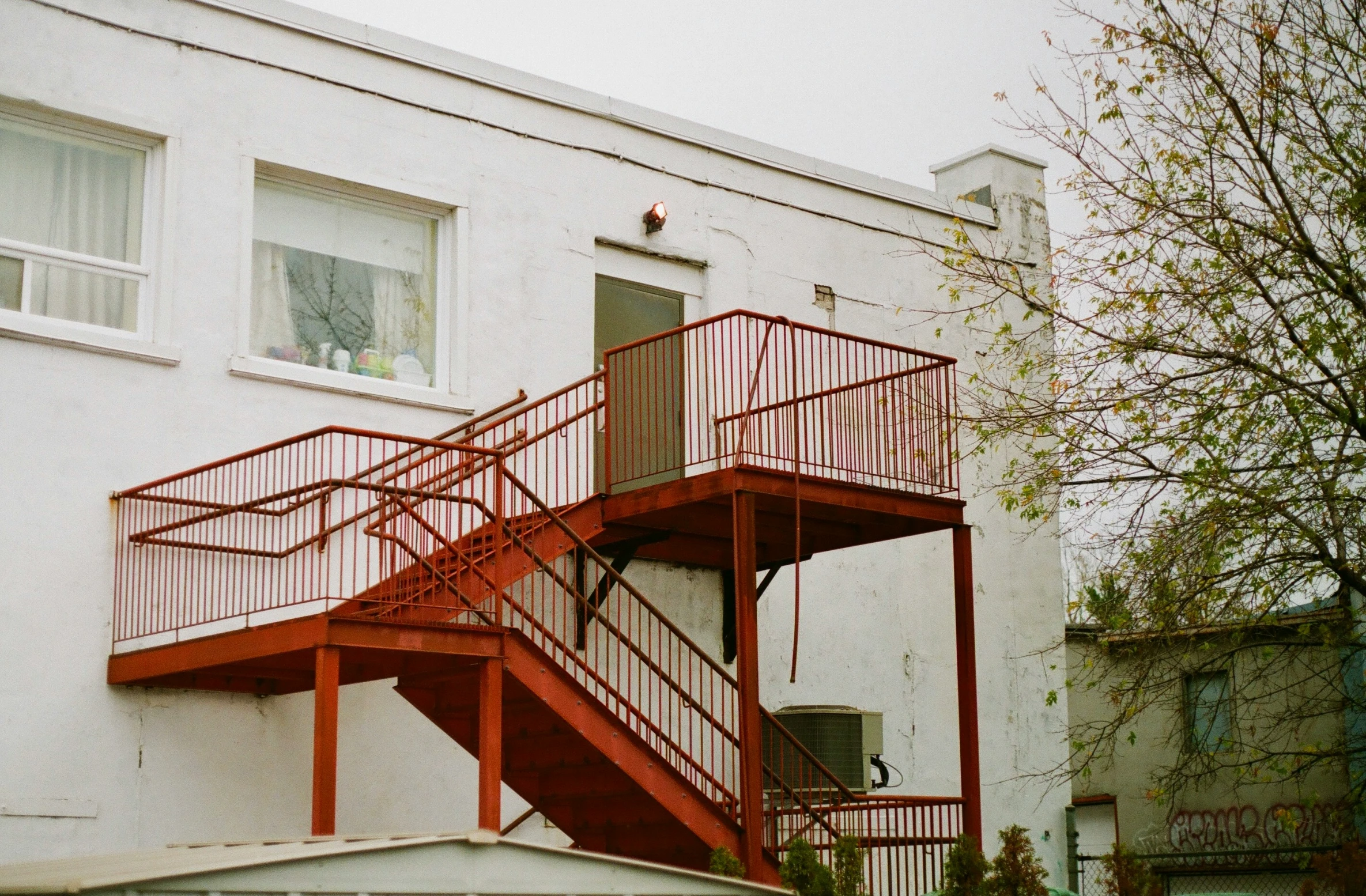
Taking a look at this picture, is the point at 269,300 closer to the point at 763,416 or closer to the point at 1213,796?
the point at 763,416

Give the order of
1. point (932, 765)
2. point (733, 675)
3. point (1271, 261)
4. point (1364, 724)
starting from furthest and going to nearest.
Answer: point (1364, 724) < point (932, 765) < point (733, 675) < point (1271, 261)

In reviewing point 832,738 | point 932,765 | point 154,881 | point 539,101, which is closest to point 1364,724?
point 932,765

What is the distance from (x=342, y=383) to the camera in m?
13.3

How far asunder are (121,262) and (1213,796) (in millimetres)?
19890

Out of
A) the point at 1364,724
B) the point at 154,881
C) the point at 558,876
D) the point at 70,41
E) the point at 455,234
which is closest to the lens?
the point at 154,881

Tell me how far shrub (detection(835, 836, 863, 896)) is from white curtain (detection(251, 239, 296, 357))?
6.24 meters

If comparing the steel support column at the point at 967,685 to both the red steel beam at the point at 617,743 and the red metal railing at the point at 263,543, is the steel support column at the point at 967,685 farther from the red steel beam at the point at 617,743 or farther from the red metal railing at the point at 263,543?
the red metal railing at the point at 263,543

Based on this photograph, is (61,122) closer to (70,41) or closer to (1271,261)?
(70,41)


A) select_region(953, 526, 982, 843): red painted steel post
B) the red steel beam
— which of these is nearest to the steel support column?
select_region(953, 526, 982, 843): red painted steel post

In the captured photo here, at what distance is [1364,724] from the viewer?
21.5 meters

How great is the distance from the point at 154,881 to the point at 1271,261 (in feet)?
34.3

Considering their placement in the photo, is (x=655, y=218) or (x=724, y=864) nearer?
(x=724, y=864)

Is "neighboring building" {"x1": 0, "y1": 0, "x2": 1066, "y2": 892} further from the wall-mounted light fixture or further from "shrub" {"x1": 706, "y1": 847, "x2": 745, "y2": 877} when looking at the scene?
"shrub" {"x1": 706, "y1": 847, "x2": 745, "y2": 877}

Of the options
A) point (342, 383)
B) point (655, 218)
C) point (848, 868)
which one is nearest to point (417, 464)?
point (342, 383)
